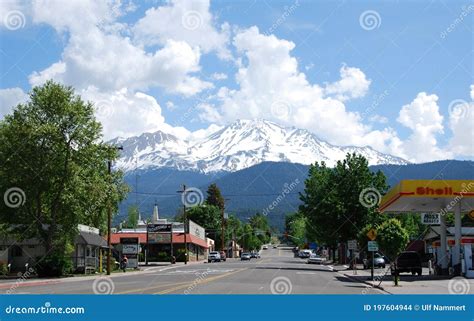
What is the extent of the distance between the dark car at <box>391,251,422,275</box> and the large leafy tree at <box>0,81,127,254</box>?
23.4m

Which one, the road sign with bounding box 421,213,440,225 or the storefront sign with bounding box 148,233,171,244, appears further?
the storefront sign with bounding box 148,233,171,244

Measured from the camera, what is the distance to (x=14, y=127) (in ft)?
164

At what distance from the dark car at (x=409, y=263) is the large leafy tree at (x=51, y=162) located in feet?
76.9

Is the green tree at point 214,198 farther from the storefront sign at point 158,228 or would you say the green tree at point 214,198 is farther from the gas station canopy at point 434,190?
the gas station canopy at point 434,190

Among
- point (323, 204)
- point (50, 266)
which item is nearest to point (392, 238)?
point (323, 204)

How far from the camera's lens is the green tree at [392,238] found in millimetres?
41938

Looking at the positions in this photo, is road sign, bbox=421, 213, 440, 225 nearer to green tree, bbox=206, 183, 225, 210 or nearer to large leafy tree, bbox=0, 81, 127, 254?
large leafy tree, bbox=0, 81, 127, 254

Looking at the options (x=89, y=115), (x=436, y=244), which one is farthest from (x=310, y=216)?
(x=89, y=115)

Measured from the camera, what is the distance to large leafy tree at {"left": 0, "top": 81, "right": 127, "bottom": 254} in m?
49.8

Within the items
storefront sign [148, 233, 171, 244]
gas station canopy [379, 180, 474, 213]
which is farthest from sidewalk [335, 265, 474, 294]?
storefront sign [148, 233, 171, 244]

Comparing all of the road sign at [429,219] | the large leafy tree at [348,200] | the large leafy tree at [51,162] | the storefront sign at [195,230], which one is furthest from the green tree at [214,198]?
the large leafy tree at [51,162]

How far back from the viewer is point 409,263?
4872 centimetres
